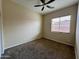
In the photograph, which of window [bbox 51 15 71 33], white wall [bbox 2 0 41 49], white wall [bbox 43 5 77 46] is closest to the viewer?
Answer: white wall [bbox 2 0 41 49]

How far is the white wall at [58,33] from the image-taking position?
420cm

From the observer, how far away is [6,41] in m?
4.04

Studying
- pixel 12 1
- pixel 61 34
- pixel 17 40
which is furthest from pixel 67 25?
pixel 12 1

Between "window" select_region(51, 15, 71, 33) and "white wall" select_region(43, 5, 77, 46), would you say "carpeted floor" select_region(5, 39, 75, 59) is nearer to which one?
"white wall" select_region(43, 5, 77, 46)

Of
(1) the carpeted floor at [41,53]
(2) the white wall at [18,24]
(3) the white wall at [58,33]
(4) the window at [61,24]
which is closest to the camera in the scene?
(1) the carpeted floor at [41,53]

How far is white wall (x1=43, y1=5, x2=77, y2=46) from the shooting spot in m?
4.20

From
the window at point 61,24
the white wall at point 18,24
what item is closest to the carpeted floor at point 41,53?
the white wall at point 18,24

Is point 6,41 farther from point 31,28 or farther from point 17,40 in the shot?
point 31,28

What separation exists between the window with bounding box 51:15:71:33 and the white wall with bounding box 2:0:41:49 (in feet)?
4.69

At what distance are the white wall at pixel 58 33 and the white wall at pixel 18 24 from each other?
768 millimetres

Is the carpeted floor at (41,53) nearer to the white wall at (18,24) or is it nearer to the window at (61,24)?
the white wall at (18,24)

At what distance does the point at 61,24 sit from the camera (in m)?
5.10

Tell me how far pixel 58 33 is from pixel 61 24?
721mm

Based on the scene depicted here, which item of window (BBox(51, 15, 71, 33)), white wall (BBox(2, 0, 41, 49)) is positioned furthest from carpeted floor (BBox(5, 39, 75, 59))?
window (BBox(51, 15, 71, 33))
